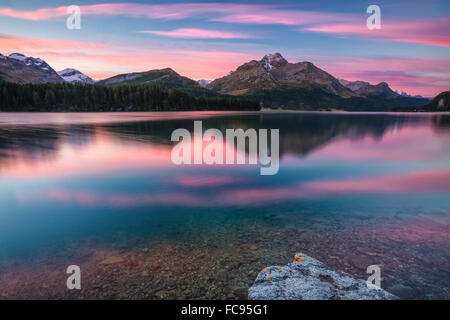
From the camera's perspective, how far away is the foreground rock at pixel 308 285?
24.2ft

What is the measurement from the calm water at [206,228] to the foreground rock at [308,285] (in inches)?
27.2

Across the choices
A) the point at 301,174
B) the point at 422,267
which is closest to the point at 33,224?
the point at 422,267

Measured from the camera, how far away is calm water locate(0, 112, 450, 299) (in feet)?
27.8

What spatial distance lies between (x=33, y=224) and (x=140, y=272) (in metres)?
8.48

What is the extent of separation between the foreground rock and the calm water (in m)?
0.69

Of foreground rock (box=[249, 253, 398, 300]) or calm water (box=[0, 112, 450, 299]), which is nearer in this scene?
foreground rock (box=[249, 253, 398, 300])

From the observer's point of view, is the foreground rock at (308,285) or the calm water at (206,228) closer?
the foreground rock at (308,285)

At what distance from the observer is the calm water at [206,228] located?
8.47 m

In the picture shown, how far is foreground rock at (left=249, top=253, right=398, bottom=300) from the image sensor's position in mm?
7391

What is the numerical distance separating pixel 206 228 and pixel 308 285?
5859 millimetres

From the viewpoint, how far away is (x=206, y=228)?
1245cm
